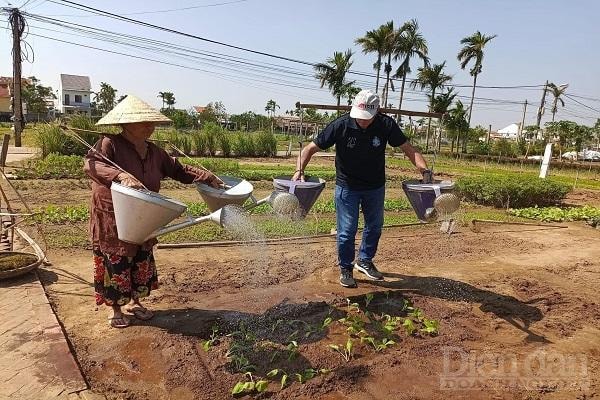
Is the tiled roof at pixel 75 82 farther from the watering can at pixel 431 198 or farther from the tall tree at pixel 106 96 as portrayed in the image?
the watering can at pixel 431 198

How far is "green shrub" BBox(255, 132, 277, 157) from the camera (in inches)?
935

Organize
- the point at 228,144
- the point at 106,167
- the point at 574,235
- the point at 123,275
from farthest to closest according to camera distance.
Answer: the point at 228,144 → the point at 574,235 → the point at 123,275 → the point at 106,167

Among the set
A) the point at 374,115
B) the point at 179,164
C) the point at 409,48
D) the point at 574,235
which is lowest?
the point at 574,235

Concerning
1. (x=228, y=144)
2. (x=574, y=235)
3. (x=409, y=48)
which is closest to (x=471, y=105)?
(x=409, y=48)

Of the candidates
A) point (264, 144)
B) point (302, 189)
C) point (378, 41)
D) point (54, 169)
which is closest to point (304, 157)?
point (302, 189)

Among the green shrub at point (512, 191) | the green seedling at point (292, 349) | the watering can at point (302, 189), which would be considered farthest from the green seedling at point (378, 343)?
the green shrub at point (512, 191)

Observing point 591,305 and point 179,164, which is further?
point 591,305

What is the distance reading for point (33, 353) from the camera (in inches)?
113

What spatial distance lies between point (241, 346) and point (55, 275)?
2.30 m

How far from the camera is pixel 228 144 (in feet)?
73.4

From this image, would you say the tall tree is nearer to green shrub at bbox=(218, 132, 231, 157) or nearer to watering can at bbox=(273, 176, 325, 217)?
green shrub at bbox=(218, 132, 231, 157)

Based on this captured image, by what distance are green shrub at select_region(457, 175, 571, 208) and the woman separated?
8.53m

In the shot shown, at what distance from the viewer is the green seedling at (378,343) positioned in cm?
319

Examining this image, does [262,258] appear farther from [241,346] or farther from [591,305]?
[591,305]
